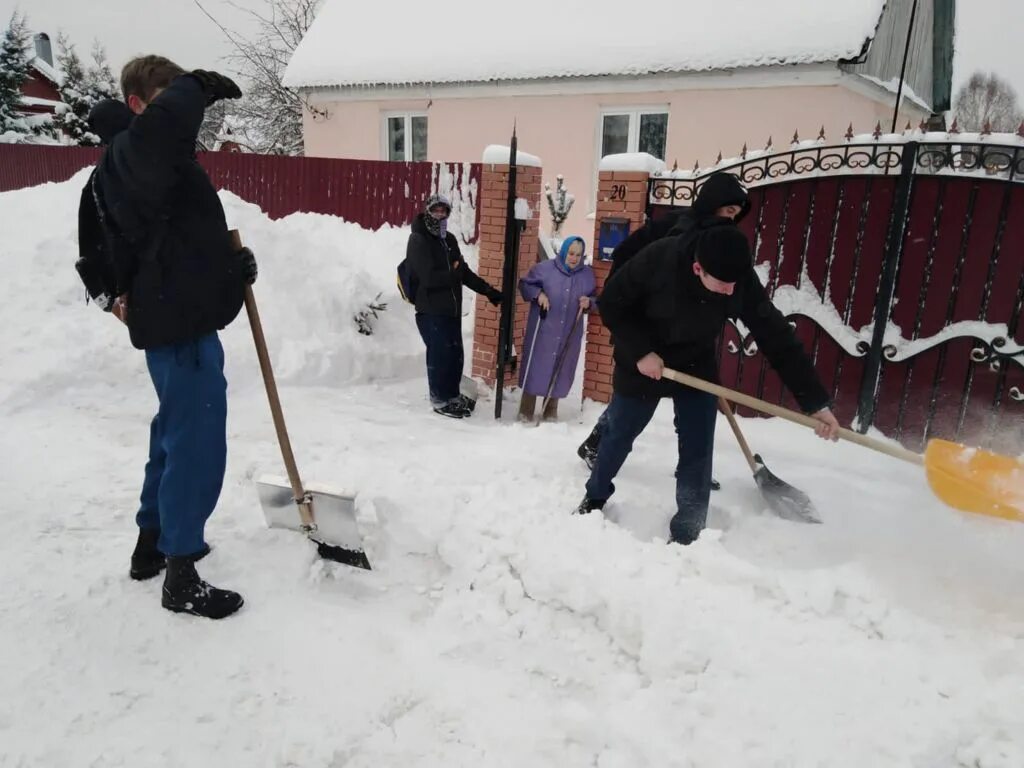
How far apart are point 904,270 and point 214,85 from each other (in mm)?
3916

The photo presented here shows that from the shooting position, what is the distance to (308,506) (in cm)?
282

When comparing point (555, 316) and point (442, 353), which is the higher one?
point (555, 316)

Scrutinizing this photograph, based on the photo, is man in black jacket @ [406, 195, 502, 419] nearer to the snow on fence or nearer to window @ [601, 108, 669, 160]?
the snow on fence

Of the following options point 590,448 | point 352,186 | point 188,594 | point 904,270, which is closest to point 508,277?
point 590,448

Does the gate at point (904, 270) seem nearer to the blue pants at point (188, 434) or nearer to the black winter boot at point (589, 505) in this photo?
the black winter boot at point (589, 505)

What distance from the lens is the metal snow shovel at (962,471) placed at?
271cm

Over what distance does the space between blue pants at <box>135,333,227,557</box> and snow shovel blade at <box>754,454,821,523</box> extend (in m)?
2.74

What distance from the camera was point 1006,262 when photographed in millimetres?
3846

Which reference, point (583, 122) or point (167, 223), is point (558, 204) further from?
point (167, 223)

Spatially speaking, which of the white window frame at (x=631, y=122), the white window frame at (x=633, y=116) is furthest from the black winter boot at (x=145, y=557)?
the white window frame at (x=633, y=116)

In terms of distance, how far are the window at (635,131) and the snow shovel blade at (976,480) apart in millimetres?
8267

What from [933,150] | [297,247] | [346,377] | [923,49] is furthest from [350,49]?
[933,150]

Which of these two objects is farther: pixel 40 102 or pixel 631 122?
pixel 40 102

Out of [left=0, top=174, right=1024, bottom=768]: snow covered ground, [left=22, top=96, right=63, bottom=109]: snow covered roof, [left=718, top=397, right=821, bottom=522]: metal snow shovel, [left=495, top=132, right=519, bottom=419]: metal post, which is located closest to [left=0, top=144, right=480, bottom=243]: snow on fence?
[left=495, top=132, right=519, bottom=419]: metal post
